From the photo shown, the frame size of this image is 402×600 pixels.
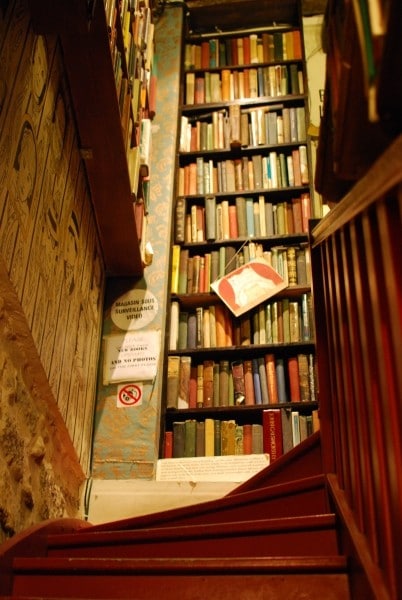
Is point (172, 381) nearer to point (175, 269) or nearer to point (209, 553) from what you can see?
point (175, 269)

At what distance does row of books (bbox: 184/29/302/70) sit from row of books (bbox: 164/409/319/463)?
2546mm

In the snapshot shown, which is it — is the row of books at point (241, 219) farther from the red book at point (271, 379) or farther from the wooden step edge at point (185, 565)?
the wooden step edge at point (185, 565)

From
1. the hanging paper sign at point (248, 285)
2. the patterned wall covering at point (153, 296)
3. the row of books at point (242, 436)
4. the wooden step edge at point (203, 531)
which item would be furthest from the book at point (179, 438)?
the wooden step edge at point (203, 531)

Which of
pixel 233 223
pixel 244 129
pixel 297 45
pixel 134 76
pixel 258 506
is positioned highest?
pixel 297 45

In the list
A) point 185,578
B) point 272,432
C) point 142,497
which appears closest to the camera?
point 185,578

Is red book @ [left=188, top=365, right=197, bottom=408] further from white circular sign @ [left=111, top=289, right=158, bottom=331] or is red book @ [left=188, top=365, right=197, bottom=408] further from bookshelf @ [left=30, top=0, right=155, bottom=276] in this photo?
bookshelf @ [left=30, top=0, right=155, bottom=276]

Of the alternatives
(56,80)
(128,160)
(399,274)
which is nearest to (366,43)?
(399,274)

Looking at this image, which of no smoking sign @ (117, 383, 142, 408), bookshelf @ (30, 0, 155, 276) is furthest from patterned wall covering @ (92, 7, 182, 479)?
bookshelf @ (30, 0, 155, 276)

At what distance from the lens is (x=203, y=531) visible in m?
1.86

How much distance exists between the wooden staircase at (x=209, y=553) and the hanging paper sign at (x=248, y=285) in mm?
1278

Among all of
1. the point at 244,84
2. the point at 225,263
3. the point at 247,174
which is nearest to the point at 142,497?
the point at 225,263

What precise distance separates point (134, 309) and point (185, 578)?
6.53 feet

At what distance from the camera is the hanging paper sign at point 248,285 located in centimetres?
345

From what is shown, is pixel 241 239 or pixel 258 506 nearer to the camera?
pixel 258 506
